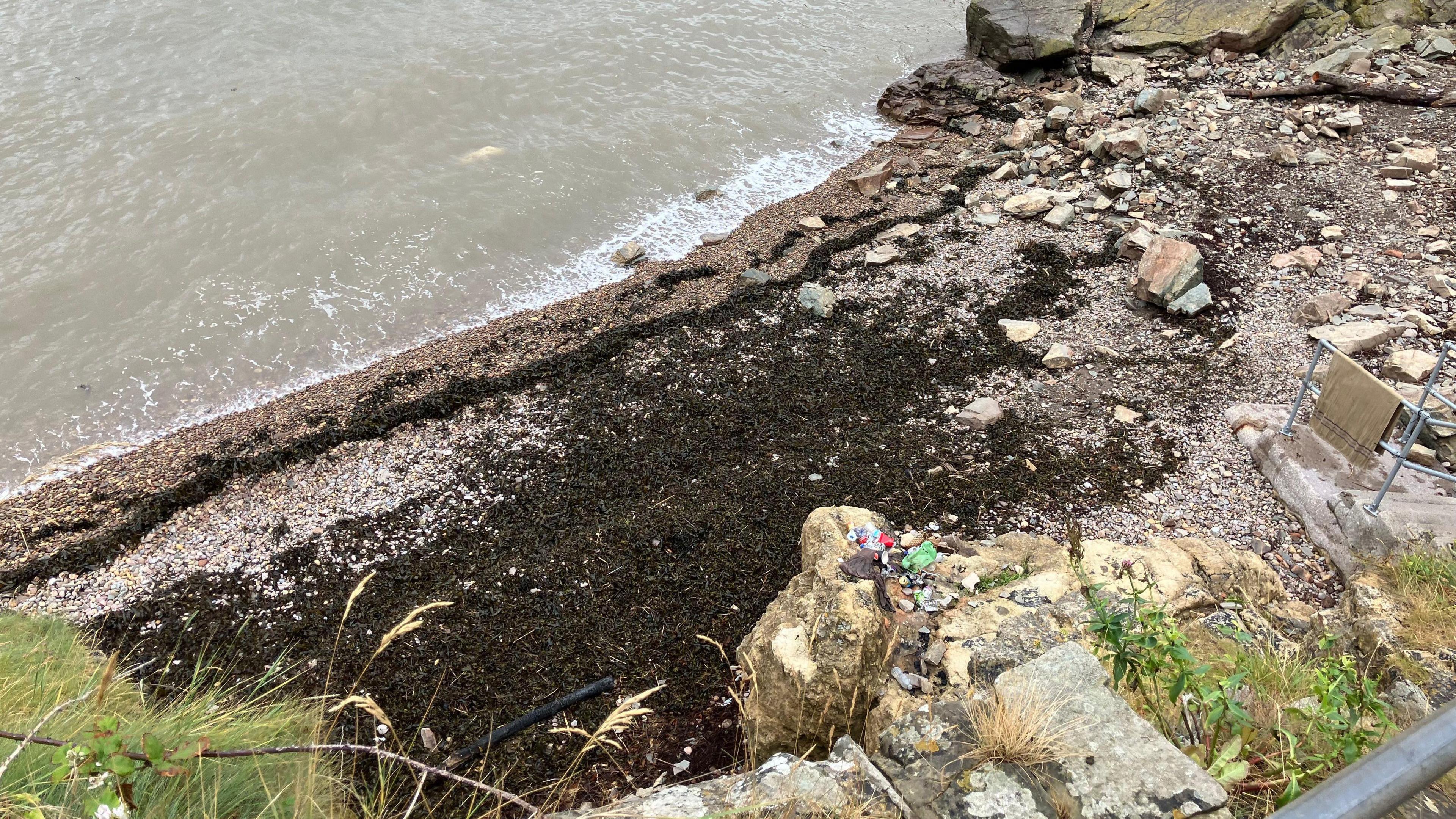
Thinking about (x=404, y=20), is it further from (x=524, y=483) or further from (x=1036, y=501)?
(x=1036, y=501)

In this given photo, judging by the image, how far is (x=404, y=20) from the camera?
1356cm

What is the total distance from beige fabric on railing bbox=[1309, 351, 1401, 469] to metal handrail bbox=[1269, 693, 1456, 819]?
14.5 feet

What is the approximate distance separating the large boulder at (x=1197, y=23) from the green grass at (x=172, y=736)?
14548mm

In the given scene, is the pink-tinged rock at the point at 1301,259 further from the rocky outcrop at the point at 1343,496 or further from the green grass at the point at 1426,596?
the green grass at the point at 1426,596

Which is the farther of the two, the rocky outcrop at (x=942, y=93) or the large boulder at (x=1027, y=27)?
the large boulder at (x=1027, y=27)

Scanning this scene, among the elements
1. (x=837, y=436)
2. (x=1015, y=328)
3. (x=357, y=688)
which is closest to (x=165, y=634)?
(x=357, y=688)

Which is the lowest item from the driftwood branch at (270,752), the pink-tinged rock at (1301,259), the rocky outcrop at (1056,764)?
the pink-tinged rock at (1301,259)

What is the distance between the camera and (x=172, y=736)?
2.66m

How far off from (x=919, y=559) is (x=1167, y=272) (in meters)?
4.65

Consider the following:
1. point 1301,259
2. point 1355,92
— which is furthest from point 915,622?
point 1355,92

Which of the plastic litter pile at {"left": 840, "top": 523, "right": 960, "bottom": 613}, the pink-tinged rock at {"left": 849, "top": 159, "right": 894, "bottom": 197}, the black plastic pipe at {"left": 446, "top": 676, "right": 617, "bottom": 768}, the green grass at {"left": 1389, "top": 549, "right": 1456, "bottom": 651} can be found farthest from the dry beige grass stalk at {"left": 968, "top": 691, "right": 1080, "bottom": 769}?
the pink-tinged rock at {"left": 849, "top": 159, "right": 894, "bottom": 197}

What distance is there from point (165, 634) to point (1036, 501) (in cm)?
564

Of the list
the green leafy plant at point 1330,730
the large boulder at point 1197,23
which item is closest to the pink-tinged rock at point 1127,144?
the large boulder at point 1197,23

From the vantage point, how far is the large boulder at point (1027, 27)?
516 inches
